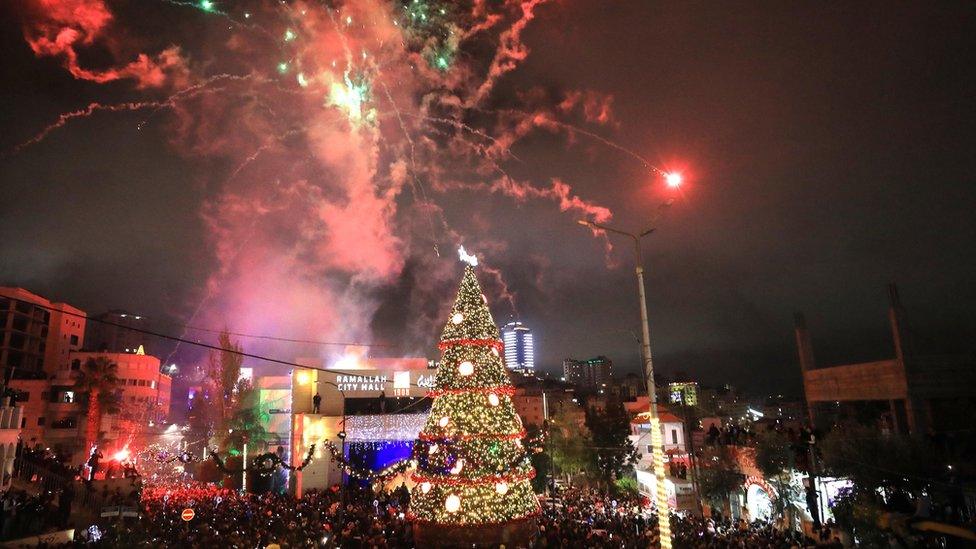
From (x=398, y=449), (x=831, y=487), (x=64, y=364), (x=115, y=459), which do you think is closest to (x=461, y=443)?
(x=831, y=487)

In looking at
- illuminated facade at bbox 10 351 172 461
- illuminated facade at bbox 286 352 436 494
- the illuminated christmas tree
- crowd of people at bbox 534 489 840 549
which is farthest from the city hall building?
A: crowd of people at bbox 534 489 840 549

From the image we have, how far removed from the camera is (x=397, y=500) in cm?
3002

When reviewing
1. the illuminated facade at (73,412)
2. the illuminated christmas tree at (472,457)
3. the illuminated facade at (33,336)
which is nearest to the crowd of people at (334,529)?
the illuminated christmas tree at (472,457)

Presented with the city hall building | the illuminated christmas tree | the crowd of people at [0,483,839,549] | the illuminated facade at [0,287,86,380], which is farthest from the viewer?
the illuminated facade at [0,287,86,380]

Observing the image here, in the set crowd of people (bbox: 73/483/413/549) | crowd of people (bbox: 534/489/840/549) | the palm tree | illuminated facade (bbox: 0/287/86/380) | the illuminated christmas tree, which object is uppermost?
illuminated facade (bbox: 0/287/86/380)

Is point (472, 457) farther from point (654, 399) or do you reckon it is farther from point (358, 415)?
point (358, 415)

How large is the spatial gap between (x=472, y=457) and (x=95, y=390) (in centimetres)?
4272

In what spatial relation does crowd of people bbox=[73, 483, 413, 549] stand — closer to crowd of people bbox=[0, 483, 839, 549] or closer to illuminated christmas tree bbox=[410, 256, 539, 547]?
crowd of people bbox=[0, 483, 839, 549]

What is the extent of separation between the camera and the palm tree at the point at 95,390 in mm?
46219

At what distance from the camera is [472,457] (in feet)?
66.0

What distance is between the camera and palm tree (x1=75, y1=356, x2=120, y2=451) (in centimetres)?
4622

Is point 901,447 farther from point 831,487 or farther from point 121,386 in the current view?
point 121,386

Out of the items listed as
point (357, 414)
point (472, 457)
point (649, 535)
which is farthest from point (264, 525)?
point (357, 414)

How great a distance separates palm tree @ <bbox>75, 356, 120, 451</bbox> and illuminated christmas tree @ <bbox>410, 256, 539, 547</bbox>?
131ft
